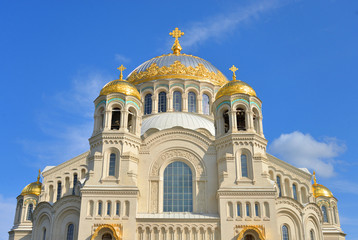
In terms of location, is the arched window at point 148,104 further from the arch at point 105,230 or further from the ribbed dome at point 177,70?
the arch at point 105,230

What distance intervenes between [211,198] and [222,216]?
1.75 m

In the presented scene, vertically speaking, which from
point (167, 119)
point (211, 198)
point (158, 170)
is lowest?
point (211, 198)

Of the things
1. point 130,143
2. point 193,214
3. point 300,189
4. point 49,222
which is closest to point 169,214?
point 193,214

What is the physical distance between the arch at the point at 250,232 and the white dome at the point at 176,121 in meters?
9.60

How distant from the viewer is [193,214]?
24578 mm

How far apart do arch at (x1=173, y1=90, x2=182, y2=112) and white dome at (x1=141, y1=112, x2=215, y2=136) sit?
162 cm

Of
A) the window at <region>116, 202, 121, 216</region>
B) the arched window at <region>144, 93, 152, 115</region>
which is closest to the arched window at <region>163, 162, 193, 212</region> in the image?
the window at <region>116, 202, 121, 216</region>

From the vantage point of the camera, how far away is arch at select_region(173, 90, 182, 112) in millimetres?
34625

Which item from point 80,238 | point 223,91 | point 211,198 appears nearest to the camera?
point 80,238

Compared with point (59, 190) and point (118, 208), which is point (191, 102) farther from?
point (118, 208)

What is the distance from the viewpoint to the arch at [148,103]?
114 ft

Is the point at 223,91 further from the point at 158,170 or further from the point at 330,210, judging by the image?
the point at 330,210

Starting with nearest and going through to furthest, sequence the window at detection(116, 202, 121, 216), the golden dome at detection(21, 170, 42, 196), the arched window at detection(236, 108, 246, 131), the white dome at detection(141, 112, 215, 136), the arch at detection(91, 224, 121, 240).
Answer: the arch at detection(91, 224, 121, 240) → the window at detection(116, 202, 121, 216) → the arched window at detection(236, 108, 246, 131) → the white dome at detection(141, 112, 215, 136) → the golden dome at detection(21, 170, 42, 196)

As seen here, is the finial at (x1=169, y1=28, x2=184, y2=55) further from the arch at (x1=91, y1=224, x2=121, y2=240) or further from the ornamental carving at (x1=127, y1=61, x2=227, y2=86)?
the arch at (x1=91, y1=224, x2=121, y2=240)
